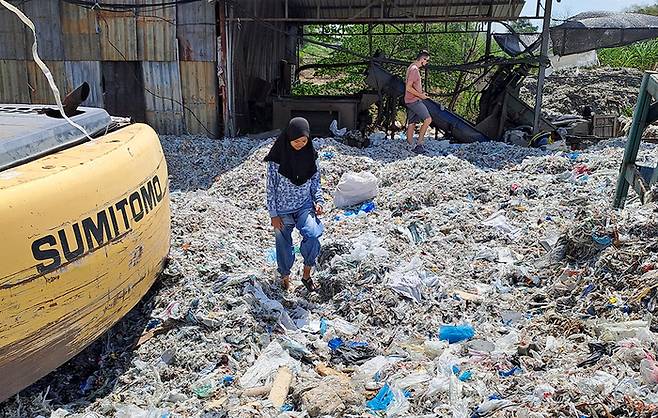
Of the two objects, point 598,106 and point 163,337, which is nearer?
point 163,337

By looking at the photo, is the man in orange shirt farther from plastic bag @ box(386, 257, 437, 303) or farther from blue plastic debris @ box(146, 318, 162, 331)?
blue plastic debris @ box(146, 318, 162, 331)

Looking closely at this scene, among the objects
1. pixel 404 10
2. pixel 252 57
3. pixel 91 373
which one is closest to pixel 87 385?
A: pixel 91 373

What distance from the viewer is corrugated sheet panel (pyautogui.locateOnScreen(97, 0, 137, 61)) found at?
36.0ft

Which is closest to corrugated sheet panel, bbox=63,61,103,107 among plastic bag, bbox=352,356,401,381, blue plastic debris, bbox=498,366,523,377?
plastic bag, bbox=352,356,401,381

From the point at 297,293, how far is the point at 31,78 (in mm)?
→ 9057

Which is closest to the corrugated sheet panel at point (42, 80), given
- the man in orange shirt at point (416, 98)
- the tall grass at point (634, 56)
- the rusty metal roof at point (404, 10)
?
the rusty metal roof at point (404, 10)

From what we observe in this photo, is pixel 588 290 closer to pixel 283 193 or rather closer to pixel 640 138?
pixel 640 138

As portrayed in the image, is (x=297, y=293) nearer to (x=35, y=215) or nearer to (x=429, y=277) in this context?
(x=429, y=277)

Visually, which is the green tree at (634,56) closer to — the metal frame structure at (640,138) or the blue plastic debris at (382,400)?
the metal frame structure at (640,138)

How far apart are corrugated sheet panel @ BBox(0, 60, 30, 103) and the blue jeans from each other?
Answer: 29.3 ft

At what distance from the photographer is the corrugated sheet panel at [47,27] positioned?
11102 mm

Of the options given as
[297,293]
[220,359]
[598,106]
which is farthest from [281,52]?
[220,359]

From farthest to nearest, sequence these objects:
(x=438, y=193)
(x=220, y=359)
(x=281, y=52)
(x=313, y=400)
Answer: (x=281, y=52) < (x=438, y=193) < (x=220, y=359) < (x=313, y=400)

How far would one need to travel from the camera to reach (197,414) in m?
3.42
